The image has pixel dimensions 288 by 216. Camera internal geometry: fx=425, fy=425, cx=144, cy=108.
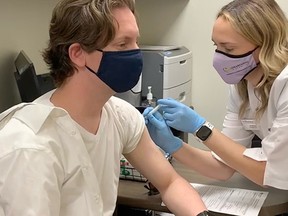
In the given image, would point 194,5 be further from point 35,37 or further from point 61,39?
point 61,39

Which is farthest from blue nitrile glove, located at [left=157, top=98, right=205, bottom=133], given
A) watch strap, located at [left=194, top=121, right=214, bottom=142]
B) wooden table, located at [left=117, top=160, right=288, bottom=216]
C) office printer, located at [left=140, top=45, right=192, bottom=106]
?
office printer, located at [left=140, top=45, right=192, bottom=106]

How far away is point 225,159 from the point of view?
1732 millimetres

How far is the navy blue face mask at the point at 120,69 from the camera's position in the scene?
49.3 inches

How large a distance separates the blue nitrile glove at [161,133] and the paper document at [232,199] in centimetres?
18

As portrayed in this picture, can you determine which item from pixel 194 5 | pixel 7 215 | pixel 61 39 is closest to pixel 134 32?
pixel 61 39

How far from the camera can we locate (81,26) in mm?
1199

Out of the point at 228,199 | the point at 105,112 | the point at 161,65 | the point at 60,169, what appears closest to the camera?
the point at 60,169

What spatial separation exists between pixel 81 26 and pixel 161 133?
2.18 ft

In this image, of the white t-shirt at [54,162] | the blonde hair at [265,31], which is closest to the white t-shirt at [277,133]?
the blonde hair at [265,31]

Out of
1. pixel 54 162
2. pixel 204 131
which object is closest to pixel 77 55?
pixel 54 162

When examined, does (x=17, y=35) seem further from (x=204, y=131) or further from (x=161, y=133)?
(x=204, y=131)

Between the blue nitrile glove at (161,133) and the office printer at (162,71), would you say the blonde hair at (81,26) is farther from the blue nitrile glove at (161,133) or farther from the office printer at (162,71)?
the office printer at (162,71)

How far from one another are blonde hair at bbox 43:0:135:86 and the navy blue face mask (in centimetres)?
5

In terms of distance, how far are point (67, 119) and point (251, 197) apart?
77cm
